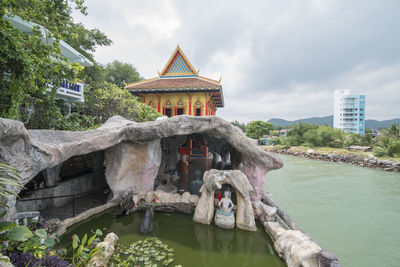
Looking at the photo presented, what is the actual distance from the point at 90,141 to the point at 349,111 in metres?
77.3

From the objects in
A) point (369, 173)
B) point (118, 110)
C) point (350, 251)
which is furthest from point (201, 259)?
point (369, 173)

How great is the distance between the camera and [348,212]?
8.63 metres

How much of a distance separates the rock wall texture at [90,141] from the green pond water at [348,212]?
2708 mm

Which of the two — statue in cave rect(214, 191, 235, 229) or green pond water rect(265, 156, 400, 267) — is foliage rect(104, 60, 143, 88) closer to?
green pond water rect(265, 156, 400, 267)

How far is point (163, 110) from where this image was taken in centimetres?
1516

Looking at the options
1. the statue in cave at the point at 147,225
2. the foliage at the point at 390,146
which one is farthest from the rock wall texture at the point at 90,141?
the foliage at the point at 390,146

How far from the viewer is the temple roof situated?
13.8 metres

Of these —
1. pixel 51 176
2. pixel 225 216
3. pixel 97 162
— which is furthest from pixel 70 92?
pixel 225 216

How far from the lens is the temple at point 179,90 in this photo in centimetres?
1398

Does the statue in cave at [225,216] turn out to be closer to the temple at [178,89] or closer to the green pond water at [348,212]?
the green pond water at [348,212]

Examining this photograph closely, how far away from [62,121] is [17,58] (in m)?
2.96

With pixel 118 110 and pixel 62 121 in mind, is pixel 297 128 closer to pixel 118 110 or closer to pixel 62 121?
pixel 118 110

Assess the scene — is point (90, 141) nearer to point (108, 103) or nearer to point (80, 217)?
point (80, 217)

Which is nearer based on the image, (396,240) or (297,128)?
(396,240)
